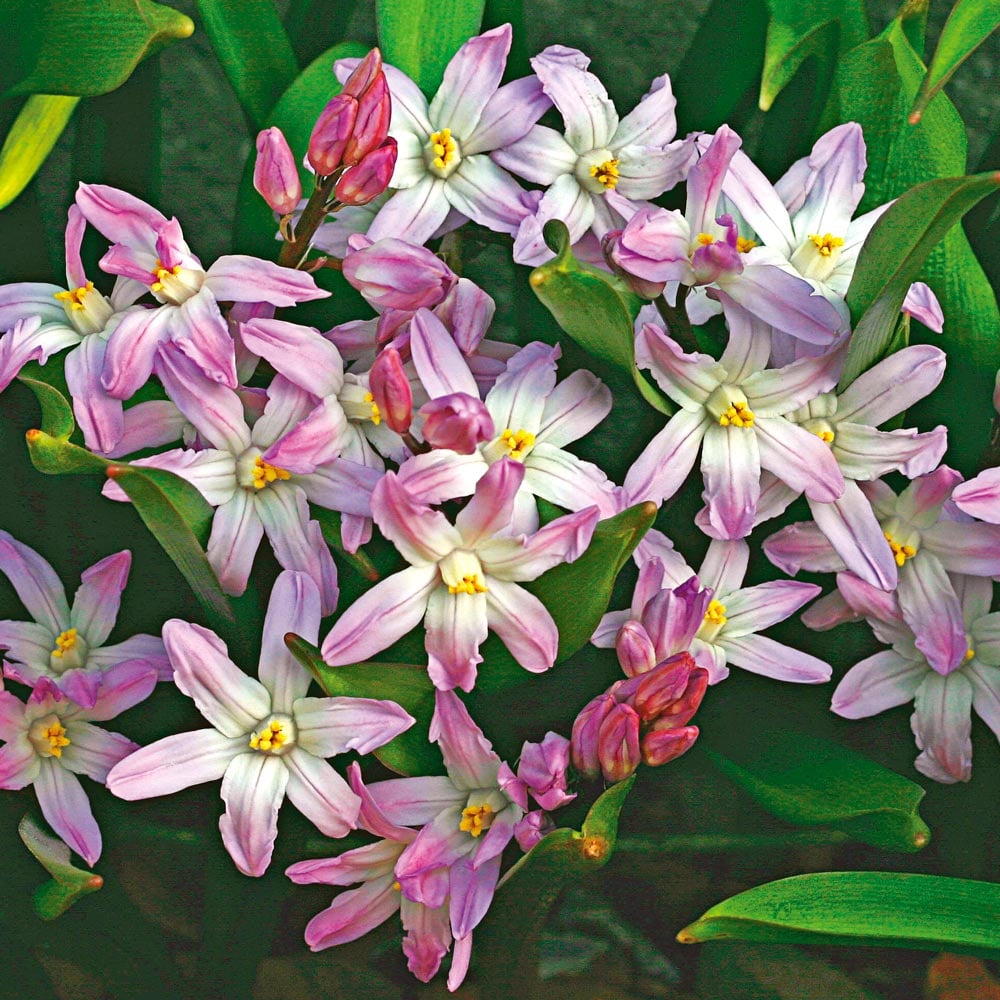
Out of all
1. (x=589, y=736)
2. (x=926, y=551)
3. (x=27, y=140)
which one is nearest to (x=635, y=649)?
(x=589, y=736)

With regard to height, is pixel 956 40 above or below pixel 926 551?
above

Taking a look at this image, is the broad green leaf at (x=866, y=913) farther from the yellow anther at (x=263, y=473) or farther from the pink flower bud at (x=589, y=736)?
the yellow anther at (x=263, y=473)

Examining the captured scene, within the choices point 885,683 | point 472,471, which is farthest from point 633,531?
point 885,683

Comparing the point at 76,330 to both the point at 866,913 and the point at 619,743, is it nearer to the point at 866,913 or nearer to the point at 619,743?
the point at 619,743

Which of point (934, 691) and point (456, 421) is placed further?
point (934, 691)

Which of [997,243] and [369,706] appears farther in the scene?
[997,243]

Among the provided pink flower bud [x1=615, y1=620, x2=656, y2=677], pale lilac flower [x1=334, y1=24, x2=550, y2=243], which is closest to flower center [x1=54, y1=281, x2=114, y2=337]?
pale lilac flower [x1=334, y1=24, x2=550, y2=243]

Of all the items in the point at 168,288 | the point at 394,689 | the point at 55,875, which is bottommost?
the point at 55,875

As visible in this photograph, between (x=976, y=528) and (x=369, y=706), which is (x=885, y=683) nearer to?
(x=976, y=528)
